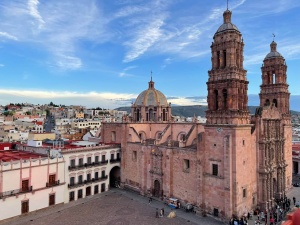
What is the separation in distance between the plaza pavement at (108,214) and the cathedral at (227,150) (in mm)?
2354

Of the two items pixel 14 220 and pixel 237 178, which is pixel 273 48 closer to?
pixel 237 178

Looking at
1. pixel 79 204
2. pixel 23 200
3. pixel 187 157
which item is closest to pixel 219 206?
pixel 187 157

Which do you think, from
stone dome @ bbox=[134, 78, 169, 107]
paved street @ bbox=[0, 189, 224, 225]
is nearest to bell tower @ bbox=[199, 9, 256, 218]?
paved street @ bbox=[0, 189, 224, 225]

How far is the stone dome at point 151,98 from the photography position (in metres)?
48.1

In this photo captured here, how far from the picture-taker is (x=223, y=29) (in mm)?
30578

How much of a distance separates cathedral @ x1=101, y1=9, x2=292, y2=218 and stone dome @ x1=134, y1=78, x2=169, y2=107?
25.0ft

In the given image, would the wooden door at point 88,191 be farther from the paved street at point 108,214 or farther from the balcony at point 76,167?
the balcony at point 76,167

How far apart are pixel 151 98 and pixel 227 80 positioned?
2082cm

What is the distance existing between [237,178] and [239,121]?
6.20 meters

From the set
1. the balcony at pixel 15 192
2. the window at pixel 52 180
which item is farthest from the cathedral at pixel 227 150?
the balcony at pixel 15 192

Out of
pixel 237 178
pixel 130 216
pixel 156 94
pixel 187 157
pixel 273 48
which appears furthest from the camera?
pixel 156 94

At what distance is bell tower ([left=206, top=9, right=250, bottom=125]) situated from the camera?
1147 inches

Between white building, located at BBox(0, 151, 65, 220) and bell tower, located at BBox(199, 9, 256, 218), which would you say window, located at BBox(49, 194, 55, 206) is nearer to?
white building, located at BBox(0, 151, 65, 220)

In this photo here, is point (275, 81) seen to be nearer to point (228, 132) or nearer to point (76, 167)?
point (228, 132)
